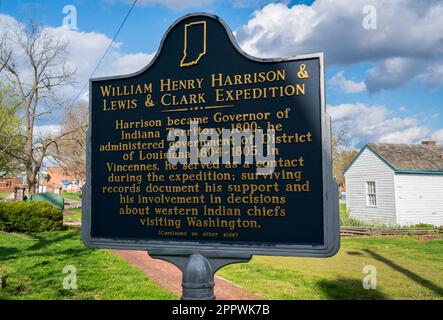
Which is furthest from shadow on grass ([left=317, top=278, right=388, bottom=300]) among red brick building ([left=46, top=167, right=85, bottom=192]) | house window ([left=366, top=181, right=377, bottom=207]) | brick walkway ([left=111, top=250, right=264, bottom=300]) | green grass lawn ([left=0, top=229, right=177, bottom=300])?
Result: red brick building ([left=46, top=167, right=85, bottom=192])

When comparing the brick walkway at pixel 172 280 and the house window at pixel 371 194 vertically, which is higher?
the house window at pixel 371 194

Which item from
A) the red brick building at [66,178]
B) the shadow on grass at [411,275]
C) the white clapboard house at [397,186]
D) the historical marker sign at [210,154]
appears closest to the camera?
the historical marker sign at [210,154]

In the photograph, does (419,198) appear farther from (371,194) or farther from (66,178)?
(66,178)

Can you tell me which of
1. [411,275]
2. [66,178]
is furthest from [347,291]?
[66,178]

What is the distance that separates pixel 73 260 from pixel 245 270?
14.5ft

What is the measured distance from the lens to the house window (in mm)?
21044

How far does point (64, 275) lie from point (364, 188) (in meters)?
17.6

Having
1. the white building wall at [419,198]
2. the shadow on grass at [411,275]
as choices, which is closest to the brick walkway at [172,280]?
the shadow on grass at [411,275]

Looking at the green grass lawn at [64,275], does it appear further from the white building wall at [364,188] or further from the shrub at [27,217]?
the white building wall at [364,188]

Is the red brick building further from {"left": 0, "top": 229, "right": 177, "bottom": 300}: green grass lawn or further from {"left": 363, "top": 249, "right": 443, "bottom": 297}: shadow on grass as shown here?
{"left": 363, "top": 249, "right": 443, "bottom": 297}: shadow on grass

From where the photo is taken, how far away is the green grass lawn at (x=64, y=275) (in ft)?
21.9

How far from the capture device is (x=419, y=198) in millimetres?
19984
